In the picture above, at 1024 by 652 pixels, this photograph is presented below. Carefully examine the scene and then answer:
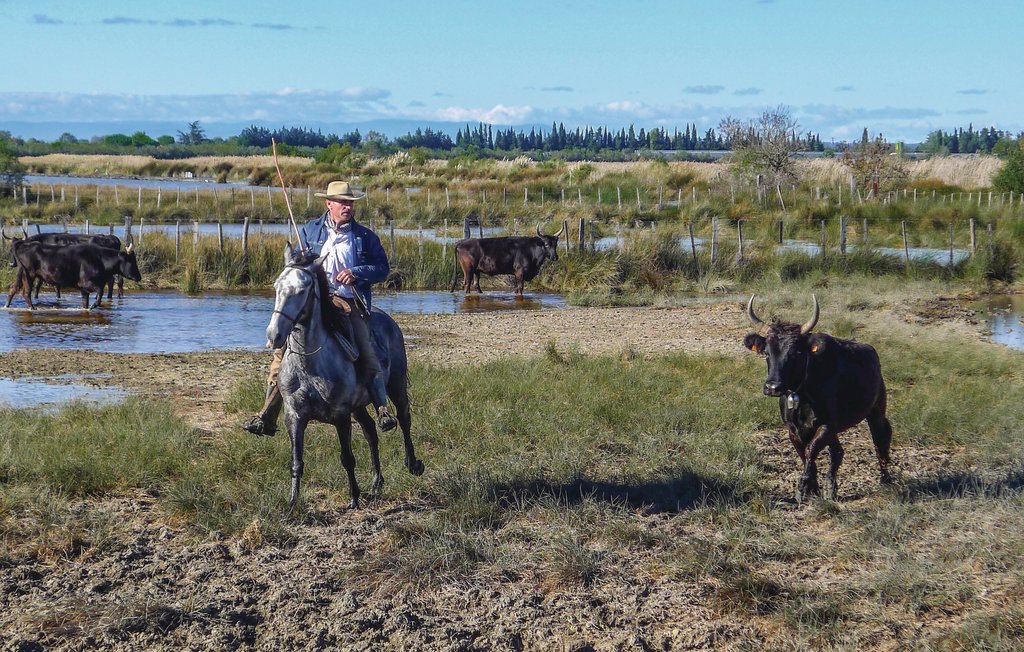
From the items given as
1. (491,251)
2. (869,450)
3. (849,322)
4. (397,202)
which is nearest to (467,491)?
(869,450)

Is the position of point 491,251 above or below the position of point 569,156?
below

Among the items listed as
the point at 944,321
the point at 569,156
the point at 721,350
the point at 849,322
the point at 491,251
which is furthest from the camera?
the point at 569,156

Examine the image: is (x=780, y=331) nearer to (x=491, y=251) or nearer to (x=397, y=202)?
(x=491, y=251)

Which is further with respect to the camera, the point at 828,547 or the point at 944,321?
the point at 944,321

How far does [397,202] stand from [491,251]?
18.5 m

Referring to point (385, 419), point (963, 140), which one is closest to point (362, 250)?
point (385, 419)

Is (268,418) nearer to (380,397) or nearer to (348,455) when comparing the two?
(348,455)

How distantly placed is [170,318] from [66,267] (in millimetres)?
2762

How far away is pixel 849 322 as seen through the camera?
1636 cm

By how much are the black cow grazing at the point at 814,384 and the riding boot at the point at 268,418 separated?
330 cm

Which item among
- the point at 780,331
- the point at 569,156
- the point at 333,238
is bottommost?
the point at 780,331

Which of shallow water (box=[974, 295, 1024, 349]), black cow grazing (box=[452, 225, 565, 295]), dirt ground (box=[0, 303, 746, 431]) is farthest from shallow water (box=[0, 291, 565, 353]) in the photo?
shallow water (box=[974, 295, 1024, 349])

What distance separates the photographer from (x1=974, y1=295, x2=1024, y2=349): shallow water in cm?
1708

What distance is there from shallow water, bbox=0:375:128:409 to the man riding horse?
416 cm
